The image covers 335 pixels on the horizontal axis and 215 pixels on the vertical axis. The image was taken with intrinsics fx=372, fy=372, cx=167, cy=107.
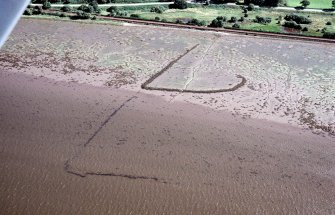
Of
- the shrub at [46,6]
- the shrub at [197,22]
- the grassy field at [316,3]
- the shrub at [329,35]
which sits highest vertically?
the shrub at [46,6]

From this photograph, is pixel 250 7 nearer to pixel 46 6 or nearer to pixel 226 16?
pixel 226 16

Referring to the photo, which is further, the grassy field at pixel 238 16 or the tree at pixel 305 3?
the tree at pixel 305 3

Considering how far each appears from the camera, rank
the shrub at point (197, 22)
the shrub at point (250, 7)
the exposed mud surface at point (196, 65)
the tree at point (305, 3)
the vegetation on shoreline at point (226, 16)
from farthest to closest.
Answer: the tree at point (305, 3)
the shrub at point (250, 7)
the vegetation on shoreline at point (226, 16)
the shrub at point (197, 22)
the exposed mud surface at point (196, 65)

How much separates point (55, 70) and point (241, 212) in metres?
14.6

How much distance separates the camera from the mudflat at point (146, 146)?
37.4 ft

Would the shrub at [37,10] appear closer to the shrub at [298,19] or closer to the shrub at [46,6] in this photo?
the shrub at [46,6]

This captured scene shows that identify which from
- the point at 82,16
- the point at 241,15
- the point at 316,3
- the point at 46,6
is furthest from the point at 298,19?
the point at 46,6

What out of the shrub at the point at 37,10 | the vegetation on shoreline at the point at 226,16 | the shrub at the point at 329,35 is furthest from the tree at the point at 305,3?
the shrub at the point at 37,10

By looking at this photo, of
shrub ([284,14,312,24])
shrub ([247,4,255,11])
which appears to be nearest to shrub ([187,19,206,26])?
shrub ([284,14,312,24])

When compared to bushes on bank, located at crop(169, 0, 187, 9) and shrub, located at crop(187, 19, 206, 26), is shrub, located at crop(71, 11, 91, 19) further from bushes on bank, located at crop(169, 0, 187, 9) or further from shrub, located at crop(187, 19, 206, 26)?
bushes on bank, located at crop(169, 0, 187, 9)

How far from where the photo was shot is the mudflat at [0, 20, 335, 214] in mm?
11391

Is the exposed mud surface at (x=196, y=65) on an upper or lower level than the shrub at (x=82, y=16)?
→ lower

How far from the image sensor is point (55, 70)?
2161 cm

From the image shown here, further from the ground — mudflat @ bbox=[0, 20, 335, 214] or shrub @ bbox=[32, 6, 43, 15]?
shrub @ bbox=[32, 6, 43, 15]
